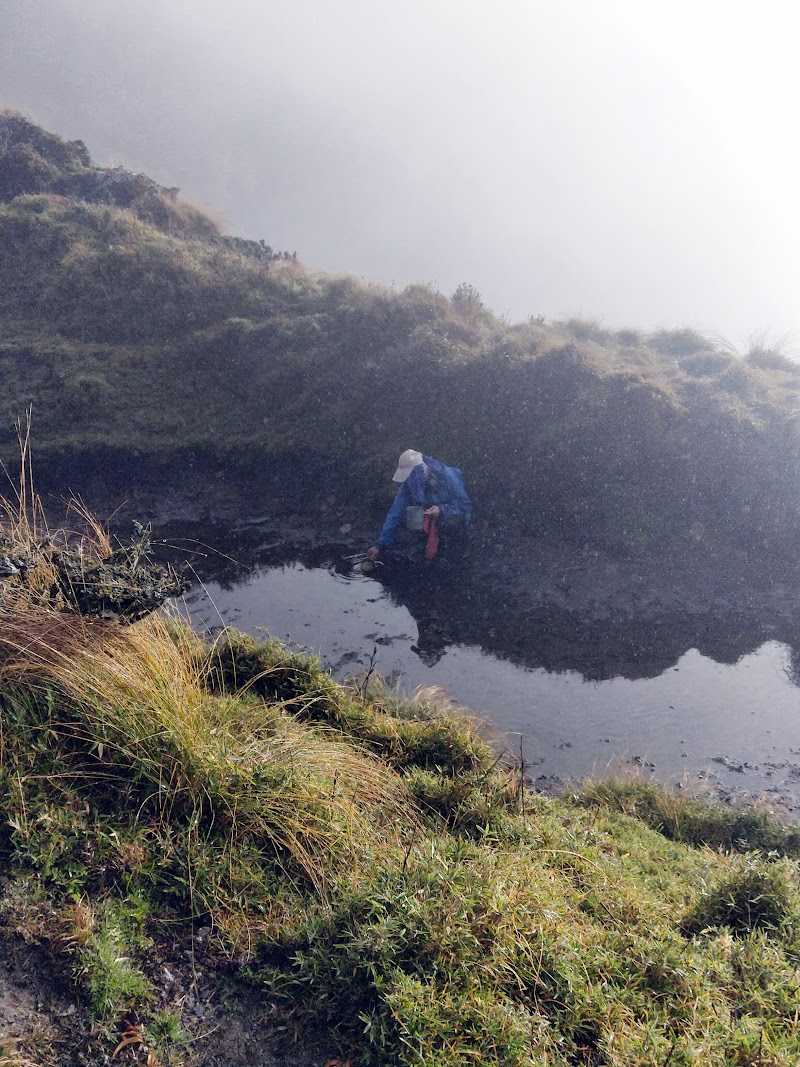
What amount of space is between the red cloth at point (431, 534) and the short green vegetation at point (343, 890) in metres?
4.36

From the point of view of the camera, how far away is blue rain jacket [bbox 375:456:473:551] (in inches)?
341

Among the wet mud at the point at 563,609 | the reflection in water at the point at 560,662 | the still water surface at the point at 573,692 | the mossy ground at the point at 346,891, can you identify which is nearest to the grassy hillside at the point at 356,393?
the wet mud at the point at 563,609

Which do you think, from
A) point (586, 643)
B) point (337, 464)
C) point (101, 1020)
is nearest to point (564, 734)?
point (586, 643)

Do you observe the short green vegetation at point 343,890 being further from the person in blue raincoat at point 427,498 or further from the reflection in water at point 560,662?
the person in blue raincoat at point 427,498

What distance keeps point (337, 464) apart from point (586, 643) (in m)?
4.99

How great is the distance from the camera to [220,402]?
11.6 m

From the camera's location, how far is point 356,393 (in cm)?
1157

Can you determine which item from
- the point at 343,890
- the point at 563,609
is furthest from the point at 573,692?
the point at 343,890

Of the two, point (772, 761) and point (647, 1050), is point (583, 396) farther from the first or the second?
point (647, 1050)

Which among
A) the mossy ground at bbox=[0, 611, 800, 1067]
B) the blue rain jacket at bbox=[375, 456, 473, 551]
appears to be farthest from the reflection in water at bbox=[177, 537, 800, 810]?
the mossy ground at bbox=[0, 611, 800, 1067]

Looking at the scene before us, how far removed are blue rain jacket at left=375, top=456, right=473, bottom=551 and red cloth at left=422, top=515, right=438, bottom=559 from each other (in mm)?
157

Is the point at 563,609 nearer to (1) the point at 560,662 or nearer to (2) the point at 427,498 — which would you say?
(1) the point at 560,662

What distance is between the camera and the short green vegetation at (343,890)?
258cm

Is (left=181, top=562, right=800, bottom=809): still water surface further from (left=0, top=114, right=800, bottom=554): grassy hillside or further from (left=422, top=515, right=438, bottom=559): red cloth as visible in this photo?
(left=0, top=114, right=800, bottom=554): grassy hillside
